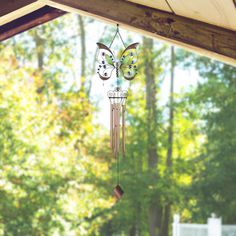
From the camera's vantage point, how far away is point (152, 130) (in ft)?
37.6

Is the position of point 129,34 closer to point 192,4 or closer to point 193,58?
point 193,58

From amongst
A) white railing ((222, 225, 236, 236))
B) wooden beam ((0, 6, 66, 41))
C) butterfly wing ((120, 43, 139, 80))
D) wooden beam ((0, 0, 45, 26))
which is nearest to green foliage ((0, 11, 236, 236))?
white railing ((222, 225, 236, 236))

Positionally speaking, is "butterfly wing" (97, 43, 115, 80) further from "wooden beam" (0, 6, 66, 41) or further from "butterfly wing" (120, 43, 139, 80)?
"wooden beam" (0, 6, 66, 41)

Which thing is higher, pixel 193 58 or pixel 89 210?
pixel 193 58

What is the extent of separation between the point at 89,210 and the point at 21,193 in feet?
4.82

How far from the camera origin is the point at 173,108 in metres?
11.6

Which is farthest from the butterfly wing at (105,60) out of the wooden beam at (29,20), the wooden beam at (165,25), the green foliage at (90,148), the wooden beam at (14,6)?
the green foliage at (90,148)

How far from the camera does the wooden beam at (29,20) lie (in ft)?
13.7

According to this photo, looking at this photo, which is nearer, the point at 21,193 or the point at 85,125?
the point at 21,193

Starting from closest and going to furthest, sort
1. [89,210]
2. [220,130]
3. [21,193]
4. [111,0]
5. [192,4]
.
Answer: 1. [192,4]
2. [111,0]
3. [21,193]
4. [89,210]
5. [220,130]

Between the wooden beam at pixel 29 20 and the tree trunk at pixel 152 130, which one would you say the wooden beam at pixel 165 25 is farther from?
the tree trunk at pixel 152 130

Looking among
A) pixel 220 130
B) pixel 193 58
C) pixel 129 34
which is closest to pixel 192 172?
pixel 220 130

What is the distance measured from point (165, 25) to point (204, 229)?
6.90 meters

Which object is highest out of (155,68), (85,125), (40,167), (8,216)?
(155,68)
